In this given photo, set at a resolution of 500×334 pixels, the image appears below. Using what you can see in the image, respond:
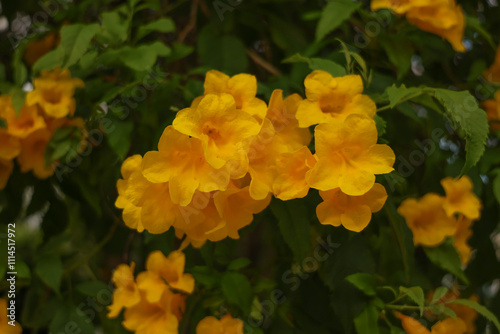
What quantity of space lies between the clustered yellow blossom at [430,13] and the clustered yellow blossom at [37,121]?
1.86 ft

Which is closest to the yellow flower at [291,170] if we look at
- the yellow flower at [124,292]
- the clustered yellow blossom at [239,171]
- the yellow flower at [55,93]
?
the clustered yellow blossom at [239,171]

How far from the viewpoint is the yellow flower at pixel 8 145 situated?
35.5 inches

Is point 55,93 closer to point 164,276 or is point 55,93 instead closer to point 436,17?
point 164,276

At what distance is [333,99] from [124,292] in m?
0.46

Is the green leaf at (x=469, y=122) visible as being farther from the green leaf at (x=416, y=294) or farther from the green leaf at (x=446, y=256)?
the green leaf at (x=446, y=256)

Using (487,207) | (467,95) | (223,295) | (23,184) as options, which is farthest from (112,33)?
(487,207)

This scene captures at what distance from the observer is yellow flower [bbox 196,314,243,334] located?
77 centimetres

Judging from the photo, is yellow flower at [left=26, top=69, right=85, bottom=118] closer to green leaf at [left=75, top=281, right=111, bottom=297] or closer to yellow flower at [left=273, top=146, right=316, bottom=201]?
green leaf at [left=75, top=281, right=111, bottom=297]

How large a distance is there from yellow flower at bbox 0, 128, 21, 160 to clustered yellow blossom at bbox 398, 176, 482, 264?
2.29 feet

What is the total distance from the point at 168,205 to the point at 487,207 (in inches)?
27.2

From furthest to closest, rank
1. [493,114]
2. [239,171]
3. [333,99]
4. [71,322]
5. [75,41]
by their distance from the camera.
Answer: [493,114] < [71,322] < [75,41] < [333,99] < [239,171]

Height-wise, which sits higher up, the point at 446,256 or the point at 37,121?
the point at 37,121

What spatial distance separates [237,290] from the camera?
2.63 ft

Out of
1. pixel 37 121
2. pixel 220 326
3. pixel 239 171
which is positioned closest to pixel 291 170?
pixel 239 171
